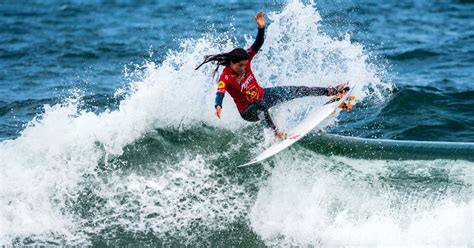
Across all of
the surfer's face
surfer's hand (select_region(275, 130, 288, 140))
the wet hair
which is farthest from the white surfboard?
the wet hair

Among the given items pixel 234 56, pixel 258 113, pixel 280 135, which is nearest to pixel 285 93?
pixel 258 113

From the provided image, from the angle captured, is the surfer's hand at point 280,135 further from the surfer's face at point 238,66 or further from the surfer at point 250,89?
the surfer's face at point 238,66

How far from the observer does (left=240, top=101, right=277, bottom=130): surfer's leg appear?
9.17 m

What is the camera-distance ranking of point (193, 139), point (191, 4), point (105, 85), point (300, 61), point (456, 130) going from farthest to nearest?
point (191, 4) → point (105, 85) → point (456, 130) → point (300, 61) → point (193, 139)

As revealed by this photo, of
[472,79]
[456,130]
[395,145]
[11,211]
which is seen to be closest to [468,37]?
[472,79]

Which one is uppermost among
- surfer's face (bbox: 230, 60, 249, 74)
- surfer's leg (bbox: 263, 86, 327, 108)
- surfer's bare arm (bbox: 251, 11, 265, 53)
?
surfer's bare arm (bbox: 251, 11, 265, 53)

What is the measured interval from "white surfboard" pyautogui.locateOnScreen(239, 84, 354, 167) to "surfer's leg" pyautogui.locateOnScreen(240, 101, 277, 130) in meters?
0.33

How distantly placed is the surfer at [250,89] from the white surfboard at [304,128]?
0.88ft

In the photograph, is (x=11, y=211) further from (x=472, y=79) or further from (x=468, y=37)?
(x=468, y=37)

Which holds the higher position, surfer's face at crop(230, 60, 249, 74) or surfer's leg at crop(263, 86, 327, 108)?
surfer's face at crop(230, 60, 249, 74)

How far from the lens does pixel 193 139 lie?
9.80 metres

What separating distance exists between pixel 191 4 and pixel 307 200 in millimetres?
17301

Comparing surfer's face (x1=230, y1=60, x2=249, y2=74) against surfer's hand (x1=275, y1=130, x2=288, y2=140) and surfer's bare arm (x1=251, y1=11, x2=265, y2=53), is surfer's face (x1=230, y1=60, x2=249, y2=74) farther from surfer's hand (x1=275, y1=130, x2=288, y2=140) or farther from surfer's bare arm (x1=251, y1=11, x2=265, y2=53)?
surfer's hand (x1=275, y1=130, x2=288, y2=140)

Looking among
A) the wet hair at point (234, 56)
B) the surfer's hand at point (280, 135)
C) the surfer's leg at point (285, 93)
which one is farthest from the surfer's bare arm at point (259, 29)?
the surfer's hand at point (280, 135)
